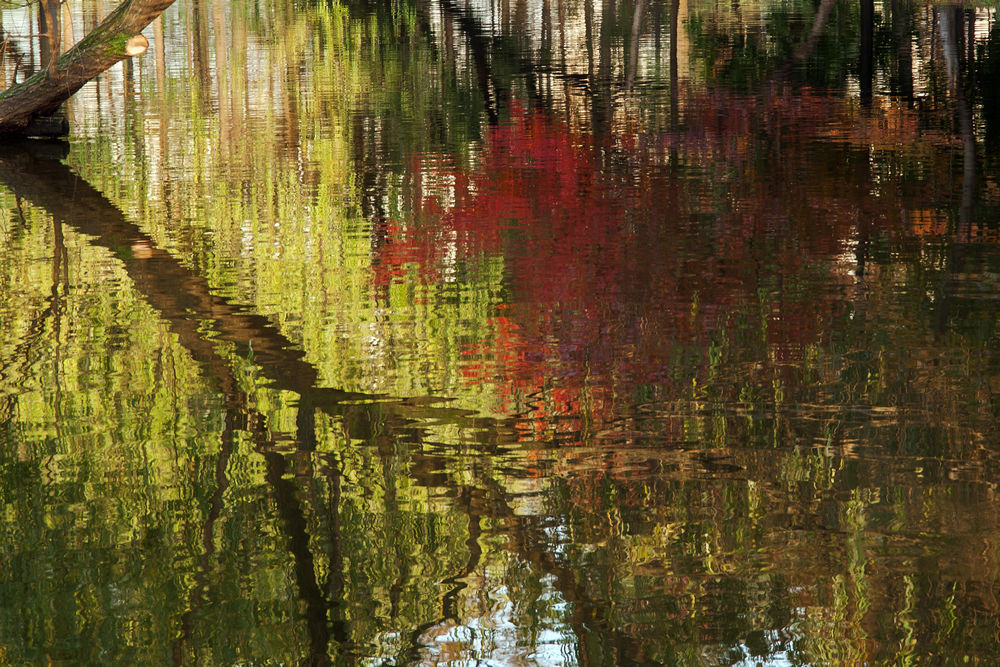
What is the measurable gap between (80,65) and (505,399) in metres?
11.8

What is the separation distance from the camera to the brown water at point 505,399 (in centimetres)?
498

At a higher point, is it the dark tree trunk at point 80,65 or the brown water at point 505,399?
the dark tree trunk at point 80,65

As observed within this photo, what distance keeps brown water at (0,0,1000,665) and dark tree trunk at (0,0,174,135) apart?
3.47 ft

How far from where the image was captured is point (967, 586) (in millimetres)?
5039

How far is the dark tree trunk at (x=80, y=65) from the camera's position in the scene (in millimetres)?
15781

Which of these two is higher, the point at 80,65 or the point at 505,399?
the point at 80,65

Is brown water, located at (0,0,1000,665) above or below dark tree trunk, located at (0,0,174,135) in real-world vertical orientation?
below

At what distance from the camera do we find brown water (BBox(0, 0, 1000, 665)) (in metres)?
4.98

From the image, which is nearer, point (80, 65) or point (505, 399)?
point (505, 399)

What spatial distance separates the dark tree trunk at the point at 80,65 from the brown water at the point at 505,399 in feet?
3.47

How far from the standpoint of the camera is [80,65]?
16.6m

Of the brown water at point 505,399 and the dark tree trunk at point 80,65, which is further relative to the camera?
the dark tree trunk at point 80,65

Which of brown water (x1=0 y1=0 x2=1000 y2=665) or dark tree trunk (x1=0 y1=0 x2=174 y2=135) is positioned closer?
brown water (x1=0 y1=0 x2=1000 y2=665)

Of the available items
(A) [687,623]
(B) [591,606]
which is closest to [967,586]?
(A) [687,623]
